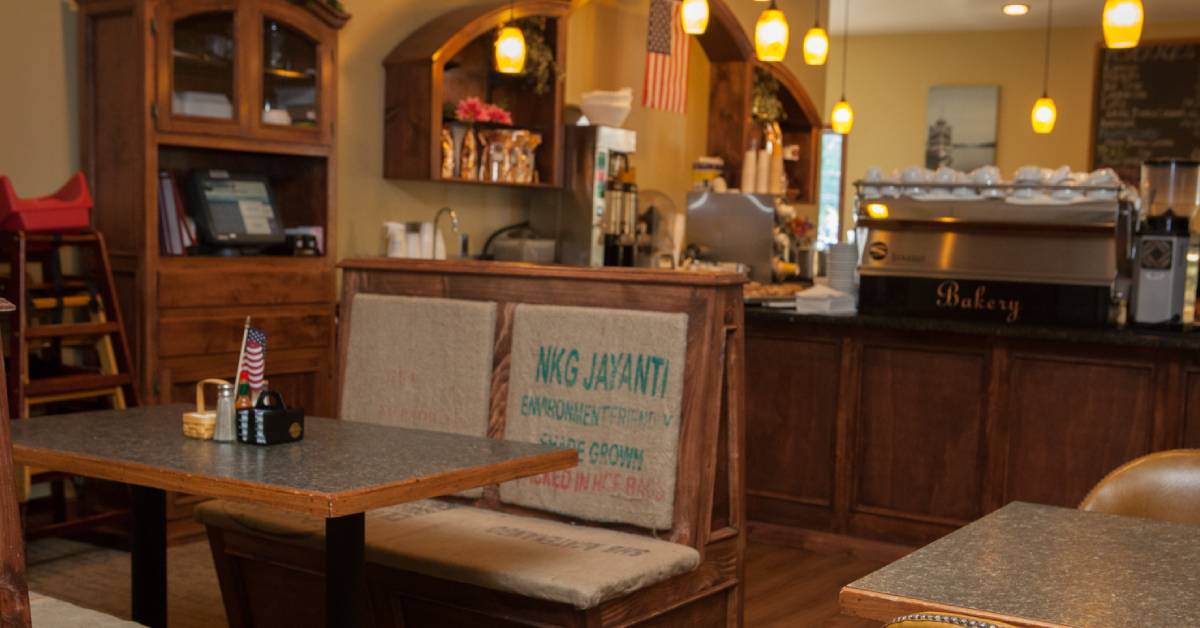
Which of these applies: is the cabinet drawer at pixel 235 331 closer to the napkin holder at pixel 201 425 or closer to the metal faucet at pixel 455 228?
the metal faucet at pixel 455 228

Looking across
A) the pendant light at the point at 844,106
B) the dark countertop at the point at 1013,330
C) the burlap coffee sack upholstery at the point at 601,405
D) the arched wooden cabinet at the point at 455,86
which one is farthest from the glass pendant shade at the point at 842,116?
the burlap coffee sack upholstery at the point at 601,405

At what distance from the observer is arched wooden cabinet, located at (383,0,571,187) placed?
6070 mm

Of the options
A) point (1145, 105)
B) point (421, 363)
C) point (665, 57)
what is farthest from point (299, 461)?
point (1145, 105)

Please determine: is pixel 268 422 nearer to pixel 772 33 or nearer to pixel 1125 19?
pixel 772 33

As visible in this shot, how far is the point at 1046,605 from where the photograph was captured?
1.54 m

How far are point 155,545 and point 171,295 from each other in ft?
6.75

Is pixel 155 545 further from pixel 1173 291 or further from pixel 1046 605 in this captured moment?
pixel 1173 291

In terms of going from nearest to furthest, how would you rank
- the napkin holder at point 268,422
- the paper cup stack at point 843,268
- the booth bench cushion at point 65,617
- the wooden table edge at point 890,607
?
the wooden table edge at point 890,607, the booth bench cushion at point 65,617, the napkin holder at point 268,422, the paper cup stack at point 843,268

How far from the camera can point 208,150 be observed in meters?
5.39

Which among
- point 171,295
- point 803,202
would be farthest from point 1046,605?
point 803,202

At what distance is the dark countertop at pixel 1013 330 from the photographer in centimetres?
442

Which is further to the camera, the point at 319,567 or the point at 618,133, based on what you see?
the point at 618,133

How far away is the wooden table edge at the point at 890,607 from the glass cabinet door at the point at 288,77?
4161mm

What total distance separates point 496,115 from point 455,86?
0.32 m
